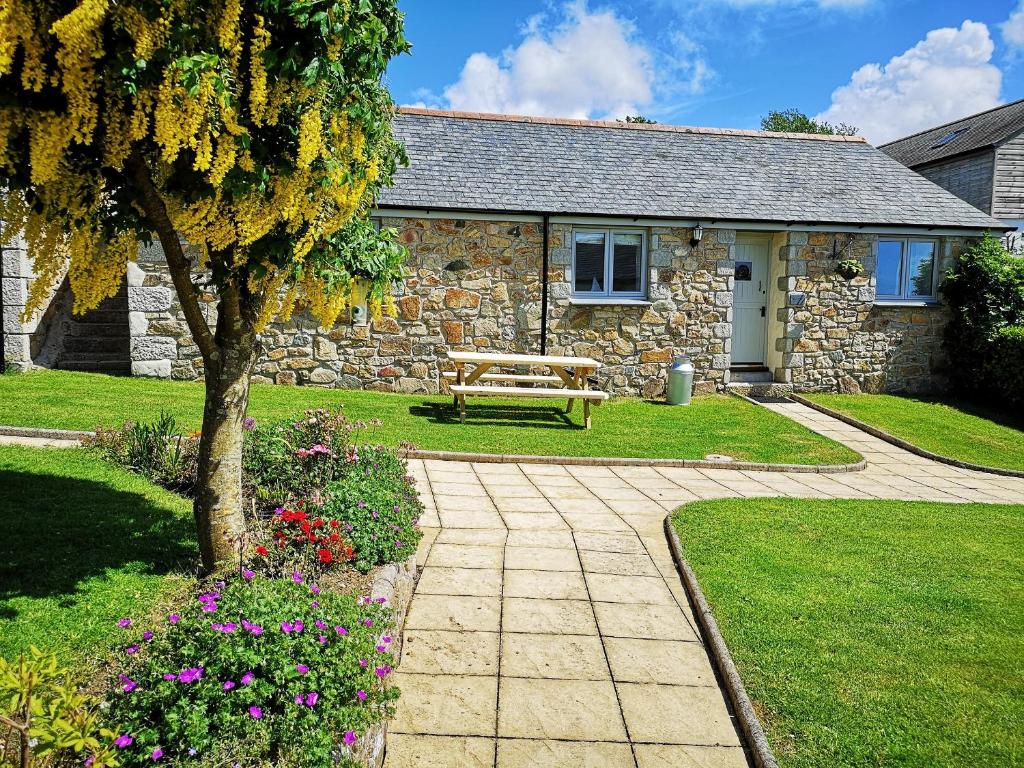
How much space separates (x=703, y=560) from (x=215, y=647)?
3668 millimetres

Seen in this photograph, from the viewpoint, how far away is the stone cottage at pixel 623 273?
12.0 m

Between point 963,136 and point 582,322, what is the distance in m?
15.7

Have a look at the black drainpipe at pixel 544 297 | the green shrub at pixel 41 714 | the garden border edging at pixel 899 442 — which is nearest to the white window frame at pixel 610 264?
the black drainpipe at pixel 544 297

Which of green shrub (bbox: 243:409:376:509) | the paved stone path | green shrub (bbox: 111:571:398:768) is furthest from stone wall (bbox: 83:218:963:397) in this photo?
green shrub (bbox: 111:571:398:768)

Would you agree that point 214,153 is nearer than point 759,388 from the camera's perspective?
Yes

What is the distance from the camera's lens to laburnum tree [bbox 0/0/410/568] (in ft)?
8.89

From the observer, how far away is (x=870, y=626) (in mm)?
4391

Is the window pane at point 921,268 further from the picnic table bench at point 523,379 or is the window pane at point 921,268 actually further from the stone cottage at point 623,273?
the picnic table bench at point 523,379

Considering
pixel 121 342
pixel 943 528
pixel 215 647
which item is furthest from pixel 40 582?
pixel 121 342

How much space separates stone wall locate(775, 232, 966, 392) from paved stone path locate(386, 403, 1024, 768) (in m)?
7.14

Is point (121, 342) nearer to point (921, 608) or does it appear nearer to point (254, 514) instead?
point (254, 514)

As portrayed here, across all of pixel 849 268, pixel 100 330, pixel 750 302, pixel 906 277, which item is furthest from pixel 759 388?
pixel 100 330

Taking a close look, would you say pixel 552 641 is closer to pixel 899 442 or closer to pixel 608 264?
pixel 899 442

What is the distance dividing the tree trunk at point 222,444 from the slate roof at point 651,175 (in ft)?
26.5
